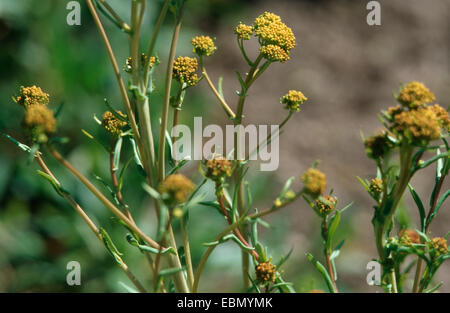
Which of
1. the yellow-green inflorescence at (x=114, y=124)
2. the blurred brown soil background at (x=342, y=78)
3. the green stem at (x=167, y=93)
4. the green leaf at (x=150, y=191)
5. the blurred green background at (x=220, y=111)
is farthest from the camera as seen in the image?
the blurred brown soil background at (x=342, y=78)

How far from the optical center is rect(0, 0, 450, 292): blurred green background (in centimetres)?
213

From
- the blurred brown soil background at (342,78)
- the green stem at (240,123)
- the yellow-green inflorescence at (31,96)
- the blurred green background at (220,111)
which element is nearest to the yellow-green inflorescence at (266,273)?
the green stem at (240,123)

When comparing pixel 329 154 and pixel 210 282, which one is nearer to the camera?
pixel 210 282

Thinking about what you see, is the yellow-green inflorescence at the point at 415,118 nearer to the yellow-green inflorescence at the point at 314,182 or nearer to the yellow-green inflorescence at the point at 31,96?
the yellow-green inflorescence at the point at 314,182

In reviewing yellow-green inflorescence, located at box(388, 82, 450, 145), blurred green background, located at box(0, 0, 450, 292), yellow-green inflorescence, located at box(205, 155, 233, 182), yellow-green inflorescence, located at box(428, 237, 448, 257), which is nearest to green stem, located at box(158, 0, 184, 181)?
yellow-green inflorescence, located at box(205, 155, 233, 182)

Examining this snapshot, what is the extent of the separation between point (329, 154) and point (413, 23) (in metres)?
1.24

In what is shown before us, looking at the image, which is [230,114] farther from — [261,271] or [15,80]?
[15,80]

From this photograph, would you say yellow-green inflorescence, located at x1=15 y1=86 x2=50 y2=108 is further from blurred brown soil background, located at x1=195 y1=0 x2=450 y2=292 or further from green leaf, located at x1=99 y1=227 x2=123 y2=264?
blurred brown soil background, located at x1=195 y1=0 x2=450 y2=292

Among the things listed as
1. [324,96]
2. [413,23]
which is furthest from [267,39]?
[413,23]

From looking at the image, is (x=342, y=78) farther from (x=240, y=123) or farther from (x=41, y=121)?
(x=41, y=121)

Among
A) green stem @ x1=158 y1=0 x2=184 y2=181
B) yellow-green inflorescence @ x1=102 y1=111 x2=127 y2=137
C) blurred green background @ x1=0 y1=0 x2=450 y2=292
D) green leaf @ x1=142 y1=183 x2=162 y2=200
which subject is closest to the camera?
green leaf @ x1=142 y1=183 x2=162 y2=200

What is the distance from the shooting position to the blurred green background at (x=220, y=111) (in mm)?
2131

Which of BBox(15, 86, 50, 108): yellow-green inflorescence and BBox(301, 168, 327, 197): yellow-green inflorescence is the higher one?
BBox(15, 86, 50, 108): yellow-green inflorescence

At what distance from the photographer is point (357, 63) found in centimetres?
335
